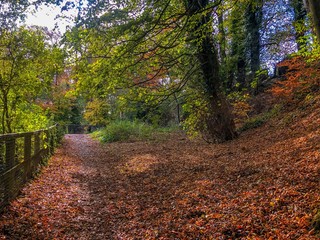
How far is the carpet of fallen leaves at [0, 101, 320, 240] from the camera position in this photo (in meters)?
3.56

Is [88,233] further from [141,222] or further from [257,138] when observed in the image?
[257,138]

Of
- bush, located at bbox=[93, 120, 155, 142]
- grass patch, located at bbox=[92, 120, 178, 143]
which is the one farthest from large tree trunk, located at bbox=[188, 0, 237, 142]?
bush, located at bbox=[93, 120, 155, 142]

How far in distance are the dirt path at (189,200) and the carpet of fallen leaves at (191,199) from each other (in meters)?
0.01

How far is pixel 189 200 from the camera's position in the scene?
484 centimetres

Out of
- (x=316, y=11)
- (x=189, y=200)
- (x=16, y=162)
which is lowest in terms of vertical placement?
(x=189, y=200)

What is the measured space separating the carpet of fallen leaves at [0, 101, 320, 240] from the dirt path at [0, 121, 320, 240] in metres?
0.01

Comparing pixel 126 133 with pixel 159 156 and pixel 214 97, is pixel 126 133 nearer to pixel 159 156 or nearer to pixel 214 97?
pixel 159 156

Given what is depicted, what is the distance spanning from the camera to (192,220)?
13.3 feet

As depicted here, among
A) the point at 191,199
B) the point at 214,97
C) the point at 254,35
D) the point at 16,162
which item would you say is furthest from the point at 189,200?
the point at 254,35

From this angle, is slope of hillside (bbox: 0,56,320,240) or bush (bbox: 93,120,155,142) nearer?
slope of hillside (bbox: 0,56,320,240)

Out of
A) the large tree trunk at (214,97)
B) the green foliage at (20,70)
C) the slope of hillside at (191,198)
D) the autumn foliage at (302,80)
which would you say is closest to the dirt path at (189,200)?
the slope of hillside at (191,198)

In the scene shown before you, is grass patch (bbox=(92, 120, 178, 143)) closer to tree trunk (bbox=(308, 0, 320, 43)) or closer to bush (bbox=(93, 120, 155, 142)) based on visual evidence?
bush (bbox=(93, 120, 155, 142))

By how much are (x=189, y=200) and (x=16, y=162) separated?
353 cm

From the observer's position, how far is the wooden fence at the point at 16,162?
14.8 ft
